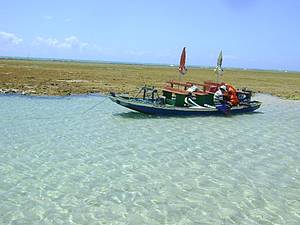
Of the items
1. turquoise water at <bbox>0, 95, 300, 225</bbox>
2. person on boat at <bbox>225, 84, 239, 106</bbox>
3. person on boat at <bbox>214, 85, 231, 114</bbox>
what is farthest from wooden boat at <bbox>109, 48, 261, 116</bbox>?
turquoise water at <bbox>0, 95, 300, 225</bbox>

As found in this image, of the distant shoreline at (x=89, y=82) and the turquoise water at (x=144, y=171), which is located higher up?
the turquoise water at (x=144, y=171)

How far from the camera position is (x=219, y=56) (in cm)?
2720

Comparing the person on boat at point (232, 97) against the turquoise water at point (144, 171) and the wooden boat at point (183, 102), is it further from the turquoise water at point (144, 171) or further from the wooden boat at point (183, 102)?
the turquoise water at point (144, 171)

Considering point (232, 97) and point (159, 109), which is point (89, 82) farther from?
point (159, 109)

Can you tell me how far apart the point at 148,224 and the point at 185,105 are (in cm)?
1585

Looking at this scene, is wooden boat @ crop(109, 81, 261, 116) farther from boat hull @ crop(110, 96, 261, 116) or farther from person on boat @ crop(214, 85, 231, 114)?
person on boat @ crop(214, 85, 231, 114)

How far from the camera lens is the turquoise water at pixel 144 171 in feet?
29.6

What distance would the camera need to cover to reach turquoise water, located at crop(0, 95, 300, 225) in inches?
355

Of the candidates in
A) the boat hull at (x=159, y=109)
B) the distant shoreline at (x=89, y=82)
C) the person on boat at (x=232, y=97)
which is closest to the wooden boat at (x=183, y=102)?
the boat hull at (x=159, y=109)

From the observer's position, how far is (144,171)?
12062 millimetres

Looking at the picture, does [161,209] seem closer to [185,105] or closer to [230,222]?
[230,222]

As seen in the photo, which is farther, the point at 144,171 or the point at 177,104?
the point at 177,104

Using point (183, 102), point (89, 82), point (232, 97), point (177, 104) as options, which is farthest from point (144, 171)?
point (89, 82)

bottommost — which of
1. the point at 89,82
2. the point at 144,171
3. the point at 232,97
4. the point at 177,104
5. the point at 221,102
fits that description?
the point at 89,82
